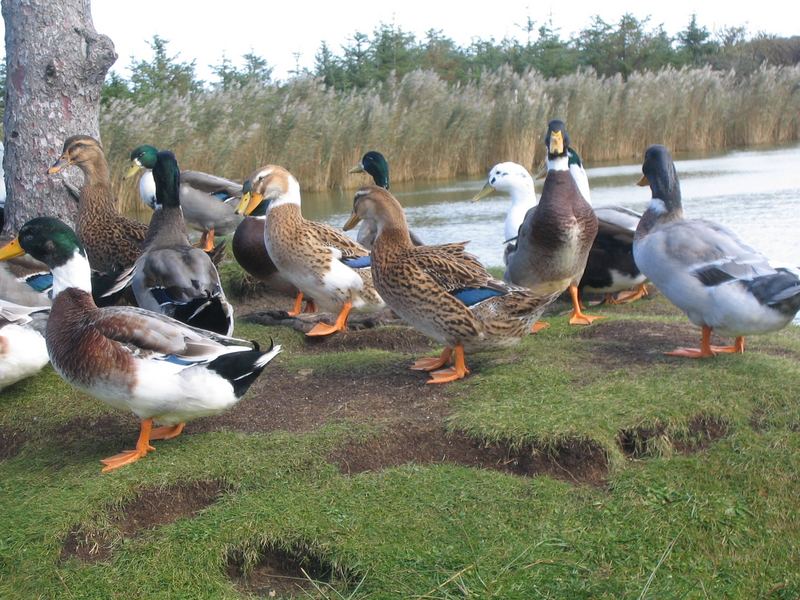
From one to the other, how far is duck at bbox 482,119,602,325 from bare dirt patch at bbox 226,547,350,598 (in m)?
2.98

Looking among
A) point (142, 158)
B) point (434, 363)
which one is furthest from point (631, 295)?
point (142, 158)

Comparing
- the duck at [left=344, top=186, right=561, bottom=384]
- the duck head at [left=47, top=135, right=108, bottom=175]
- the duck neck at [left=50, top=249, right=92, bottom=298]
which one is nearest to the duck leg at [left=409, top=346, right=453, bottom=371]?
the duck at [left=344, top=186, right=561, bottom=384]

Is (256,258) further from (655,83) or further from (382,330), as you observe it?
(655,83)

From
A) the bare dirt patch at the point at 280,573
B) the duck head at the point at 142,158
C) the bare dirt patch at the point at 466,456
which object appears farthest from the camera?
the duck head at the point at 142,158

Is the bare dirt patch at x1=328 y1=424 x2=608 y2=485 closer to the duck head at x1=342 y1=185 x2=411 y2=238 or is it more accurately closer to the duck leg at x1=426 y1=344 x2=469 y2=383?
the duck leg at x1=426 y1=344 x2=469 y2=383

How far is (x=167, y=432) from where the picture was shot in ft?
13.0

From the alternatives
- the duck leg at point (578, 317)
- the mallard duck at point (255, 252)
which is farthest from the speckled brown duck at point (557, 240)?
the mallard duck at point (255, 252)

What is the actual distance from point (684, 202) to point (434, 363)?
731 centimetres

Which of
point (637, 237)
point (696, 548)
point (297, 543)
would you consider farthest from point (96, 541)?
point (637, 237)

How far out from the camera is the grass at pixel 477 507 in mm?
2838

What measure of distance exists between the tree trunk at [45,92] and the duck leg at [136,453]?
3.00 meters

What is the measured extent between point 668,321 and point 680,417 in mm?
2032

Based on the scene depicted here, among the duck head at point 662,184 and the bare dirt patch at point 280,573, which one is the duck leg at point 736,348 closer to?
the duck head at point 662,184

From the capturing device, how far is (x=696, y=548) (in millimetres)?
2945
